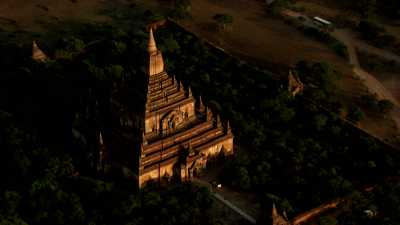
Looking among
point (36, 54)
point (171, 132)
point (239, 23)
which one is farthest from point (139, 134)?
point (239, 23)

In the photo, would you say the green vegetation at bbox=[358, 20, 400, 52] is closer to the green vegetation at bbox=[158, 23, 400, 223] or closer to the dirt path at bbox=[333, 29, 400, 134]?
the dirt path at bbox=[333, 29, 400, 134]

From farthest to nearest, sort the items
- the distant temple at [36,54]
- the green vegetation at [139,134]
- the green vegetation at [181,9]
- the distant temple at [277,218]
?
1. the green vegetation at [181,9]
2. the distant temple at [36,54]
3. the green vegetation at [139,134]
4. the distant temple at [277,218]

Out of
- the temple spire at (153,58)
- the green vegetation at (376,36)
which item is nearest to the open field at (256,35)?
the green vegetation at (376,36)

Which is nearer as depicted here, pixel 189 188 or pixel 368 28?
pixel 189 188

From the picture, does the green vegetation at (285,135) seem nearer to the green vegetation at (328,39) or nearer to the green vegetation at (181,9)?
the green vegetation at (328,39)

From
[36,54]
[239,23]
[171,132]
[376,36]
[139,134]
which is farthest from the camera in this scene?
[239,23]

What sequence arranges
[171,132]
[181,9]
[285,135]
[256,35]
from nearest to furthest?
[171,132]
[285,135]
[256,35]
[181,9]

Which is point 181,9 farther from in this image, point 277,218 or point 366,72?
point 277,218

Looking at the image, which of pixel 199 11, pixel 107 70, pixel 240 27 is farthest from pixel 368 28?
pixel 107 70

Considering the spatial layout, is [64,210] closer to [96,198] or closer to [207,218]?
[96,198]
